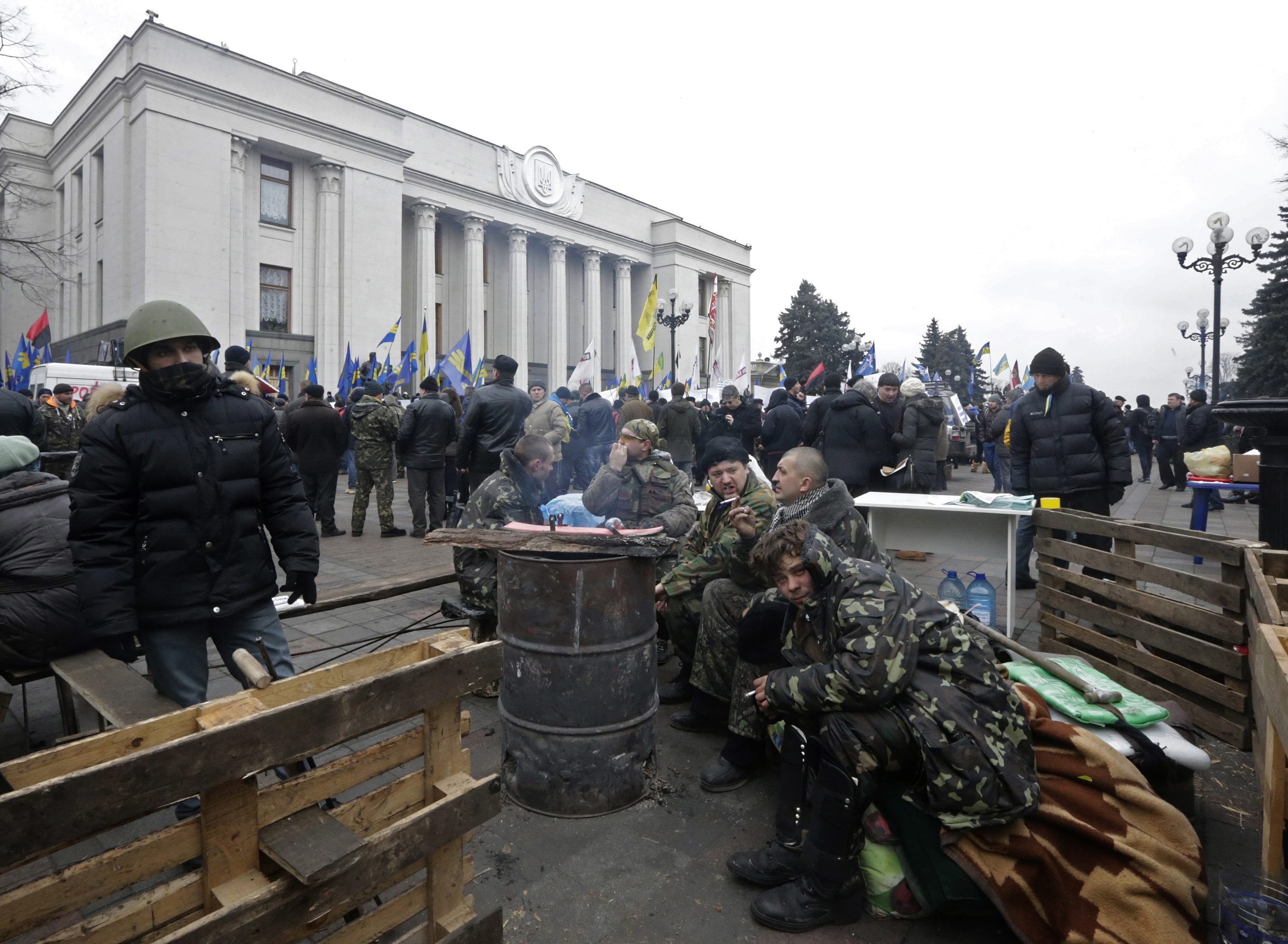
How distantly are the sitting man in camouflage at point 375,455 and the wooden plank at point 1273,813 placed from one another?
8962 millimetres

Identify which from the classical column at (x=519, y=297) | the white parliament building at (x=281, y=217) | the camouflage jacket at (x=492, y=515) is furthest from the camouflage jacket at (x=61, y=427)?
the classical column at (x=519, y=297)

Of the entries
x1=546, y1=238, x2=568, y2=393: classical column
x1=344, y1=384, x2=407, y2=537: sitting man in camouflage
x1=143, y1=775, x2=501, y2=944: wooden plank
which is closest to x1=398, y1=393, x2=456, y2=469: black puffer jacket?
x1=344, y1=384, x2=407, y2=537: sitting man in camouflage

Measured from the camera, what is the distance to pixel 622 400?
14.7 metres

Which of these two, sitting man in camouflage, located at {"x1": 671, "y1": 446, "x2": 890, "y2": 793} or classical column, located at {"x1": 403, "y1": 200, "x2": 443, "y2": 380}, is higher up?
classical column, located at {"x1": 403, "y1": 200, "x2": 443, "y2": 380}

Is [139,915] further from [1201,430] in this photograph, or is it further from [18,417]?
[1201,430]

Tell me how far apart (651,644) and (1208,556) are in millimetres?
2913

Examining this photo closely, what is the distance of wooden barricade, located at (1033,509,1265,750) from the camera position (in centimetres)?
362

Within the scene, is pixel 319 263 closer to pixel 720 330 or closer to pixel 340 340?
pixel 340 340

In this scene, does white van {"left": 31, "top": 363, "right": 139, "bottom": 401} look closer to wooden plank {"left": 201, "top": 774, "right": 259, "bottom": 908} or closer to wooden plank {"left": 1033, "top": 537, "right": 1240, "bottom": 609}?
wooden plank {"left": 201, "top": 774, "right": 259, "bottom": 908}

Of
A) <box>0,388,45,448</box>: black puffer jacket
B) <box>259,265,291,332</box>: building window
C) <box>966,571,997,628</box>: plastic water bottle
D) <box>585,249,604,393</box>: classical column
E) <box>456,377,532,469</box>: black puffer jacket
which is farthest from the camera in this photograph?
<box>585,249,604,393</box>: classical column

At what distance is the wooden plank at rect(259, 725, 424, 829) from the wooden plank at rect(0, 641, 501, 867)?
0.13m

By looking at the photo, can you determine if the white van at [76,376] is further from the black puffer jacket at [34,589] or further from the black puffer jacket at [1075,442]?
the black puffer jacket at [1075,442]

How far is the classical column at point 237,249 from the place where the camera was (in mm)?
26859

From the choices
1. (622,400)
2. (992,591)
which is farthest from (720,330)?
(992,591)
